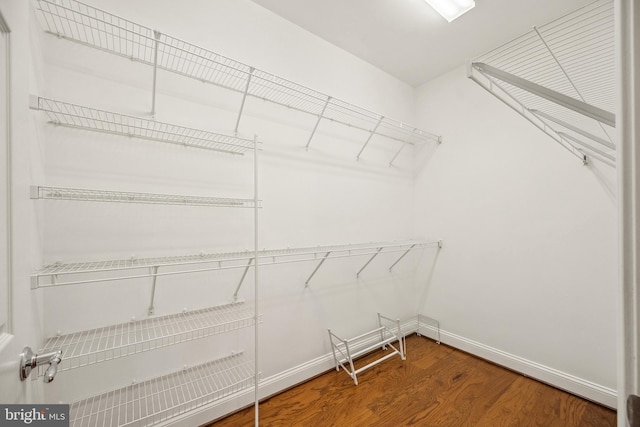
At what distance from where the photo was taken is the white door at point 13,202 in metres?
0.59

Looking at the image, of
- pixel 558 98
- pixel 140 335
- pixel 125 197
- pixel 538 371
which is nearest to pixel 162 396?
pixel 140 335

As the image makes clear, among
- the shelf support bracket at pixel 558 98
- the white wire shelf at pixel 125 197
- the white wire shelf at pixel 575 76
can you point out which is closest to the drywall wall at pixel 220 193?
the white wire shelf at pixel 125 197

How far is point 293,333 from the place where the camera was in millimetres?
1784

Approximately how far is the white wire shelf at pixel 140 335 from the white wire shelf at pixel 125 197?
60cm

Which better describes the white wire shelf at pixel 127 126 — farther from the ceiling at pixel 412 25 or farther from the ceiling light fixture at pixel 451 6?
the ceiling light fixture at pixel 451 6

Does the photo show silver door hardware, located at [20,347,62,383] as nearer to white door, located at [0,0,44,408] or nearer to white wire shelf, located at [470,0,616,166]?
white door, located at [0,0,44,408]

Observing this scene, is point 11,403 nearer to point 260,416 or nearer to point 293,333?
point 260,416

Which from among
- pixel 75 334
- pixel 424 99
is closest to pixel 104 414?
pixel 75 334

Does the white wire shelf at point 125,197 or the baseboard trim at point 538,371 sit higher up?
the white wire shelf at point 125,197

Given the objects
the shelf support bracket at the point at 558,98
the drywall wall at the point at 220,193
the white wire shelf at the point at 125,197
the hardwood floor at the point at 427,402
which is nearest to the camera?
the shelf support bracket at the point at 558,98

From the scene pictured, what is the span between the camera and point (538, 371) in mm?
1848

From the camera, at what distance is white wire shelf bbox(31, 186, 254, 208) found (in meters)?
1.04

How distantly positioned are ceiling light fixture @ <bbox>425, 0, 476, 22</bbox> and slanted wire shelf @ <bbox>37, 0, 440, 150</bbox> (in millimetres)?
794

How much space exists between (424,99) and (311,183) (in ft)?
5.41
